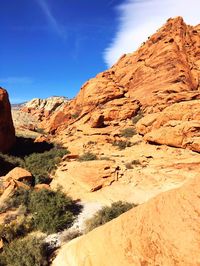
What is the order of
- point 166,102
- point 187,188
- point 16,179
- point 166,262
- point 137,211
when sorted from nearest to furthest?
point 166,262, point 187,188, point 137,211, point 16,179, point 166,102

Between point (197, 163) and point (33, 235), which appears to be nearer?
point (33, 235)

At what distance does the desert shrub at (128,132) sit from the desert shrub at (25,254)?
17362mm

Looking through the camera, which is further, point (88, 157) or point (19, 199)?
point (88, 157)

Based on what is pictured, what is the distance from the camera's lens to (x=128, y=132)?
27.2 meters

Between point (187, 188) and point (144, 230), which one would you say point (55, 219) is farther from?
point (187, 188)

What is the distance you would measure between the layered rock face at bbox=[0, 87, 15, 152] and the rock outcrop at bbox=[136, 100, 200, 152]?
11471mm

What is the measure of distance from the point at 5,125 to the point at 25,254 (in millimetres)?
16929

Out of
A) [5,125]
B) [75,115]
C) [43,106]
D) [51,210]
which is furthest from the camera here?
[43,106]

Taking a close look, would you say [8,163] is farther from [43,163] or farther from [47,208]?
[47,208]

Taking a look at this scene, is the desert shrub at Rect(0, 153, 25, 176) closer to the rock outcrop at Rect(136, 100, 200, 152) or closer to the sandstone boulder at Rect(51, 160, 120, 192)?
the sandstone boulder at Rect(51, 160, 120, 192)

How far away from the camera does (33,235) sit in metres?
11.5

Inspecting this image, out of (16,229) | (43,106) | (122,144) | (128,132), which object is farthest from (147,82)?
(43,106)

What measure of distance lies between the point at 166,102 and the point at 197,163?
14.4 metres

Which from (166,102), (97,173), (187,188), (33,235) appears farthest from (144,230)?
(166,102)
